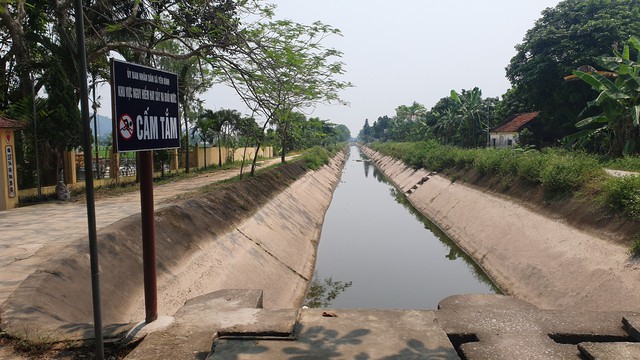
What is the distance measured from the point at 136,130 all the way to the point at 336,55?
12.3 meters

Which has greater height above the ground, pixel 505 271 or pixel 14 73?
pixel 14 73

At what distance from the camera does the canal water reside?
11477 mm

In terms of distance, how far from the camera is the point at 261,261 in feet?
37.8

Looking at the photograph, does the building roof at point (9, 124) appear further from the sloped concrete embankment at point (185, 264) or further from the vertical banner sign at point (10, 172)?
the sloped concrete embankment at point (185, 264)

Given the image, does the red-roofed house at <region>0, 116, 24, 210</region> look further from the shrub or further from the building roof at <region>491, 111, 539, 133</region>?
the building roof at <region>491, 111, 539, 133</region>

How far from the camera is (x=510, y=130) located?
36.5 meters

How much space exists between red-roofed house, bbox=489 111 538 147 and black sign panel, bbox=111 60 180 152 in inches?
1368

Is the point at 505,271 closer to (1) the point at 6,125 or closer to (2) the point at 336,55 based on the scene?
(2) the point at 336,55

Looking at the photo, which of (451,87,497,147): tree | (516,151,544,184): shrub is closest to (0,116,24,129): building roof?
(516,151,544,184): shrub

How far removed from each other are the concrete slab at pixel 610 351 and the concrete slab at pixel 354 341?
4.36 ft

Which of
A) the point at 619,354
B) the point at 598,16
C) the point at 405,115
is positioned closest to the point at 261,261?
the point at 619,354

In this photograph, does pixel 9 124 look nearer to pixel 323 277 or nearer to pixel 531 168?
pixel 323 277

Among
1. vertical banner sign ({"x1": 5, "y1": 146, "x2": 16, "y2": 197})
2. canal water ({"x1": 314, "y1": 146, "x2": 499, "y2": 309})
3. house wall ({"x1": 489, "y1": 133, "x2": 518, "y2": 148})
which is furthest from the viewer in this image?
house wall ({"x1": 489, "y1": 133, "x2": 518, "y2": 148})

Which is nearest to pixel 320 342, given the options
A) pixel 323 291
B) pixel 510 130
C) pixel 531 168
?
pixel 323 291
